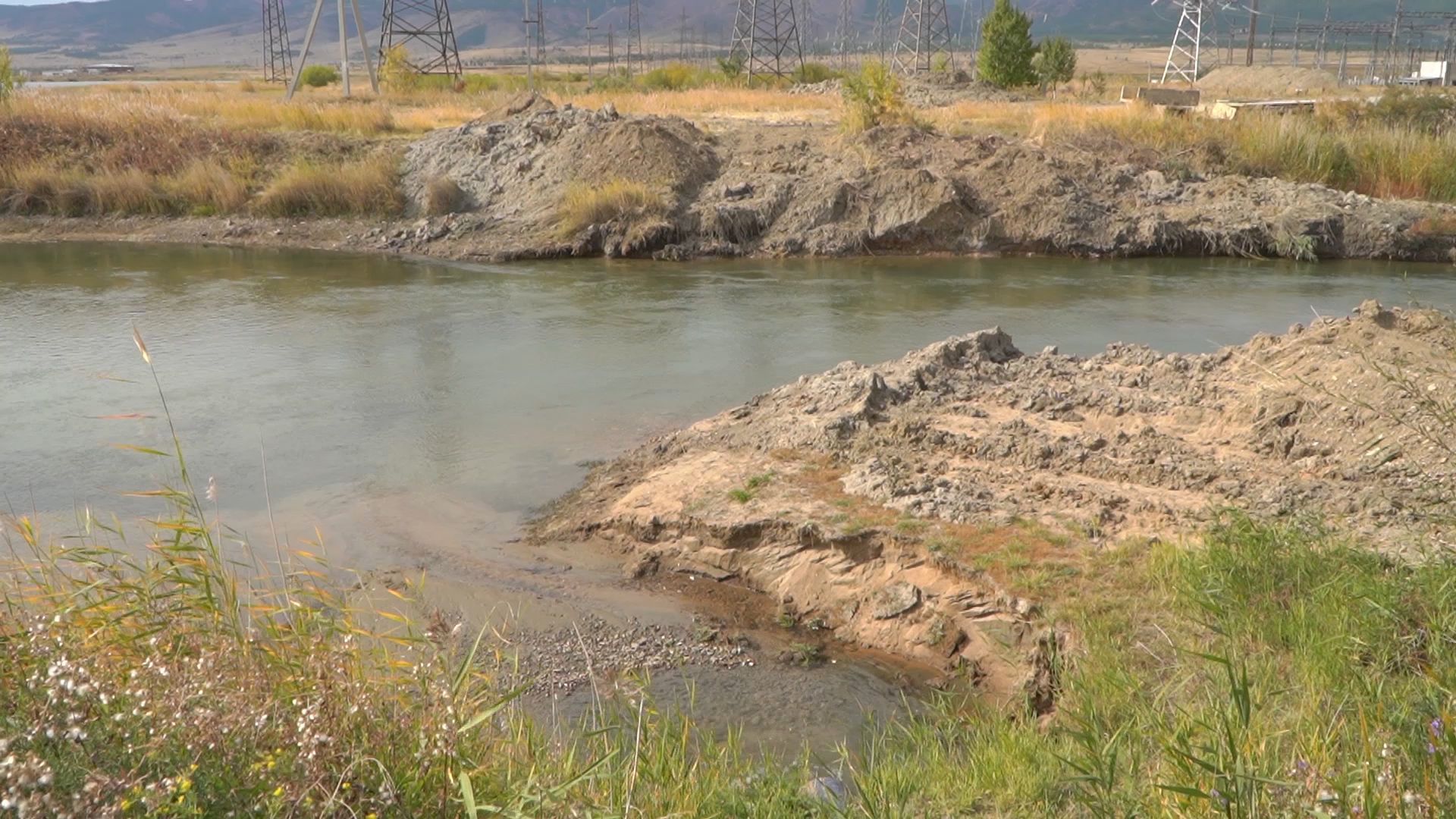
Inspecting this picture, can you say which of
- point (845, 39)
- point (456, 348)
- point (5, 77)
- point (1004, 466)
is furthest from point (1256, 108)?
point (845, 39)

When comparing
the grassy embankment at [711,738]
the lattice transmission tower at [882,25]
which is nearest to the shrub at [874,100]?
the lattice transmission tower at [882,25]

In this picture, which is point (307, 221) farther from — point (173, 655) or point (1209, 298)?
point (173, 655)

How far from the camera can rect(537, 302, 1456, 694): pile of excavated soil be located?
5988mm

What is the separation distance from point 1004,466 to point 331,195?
1488cm

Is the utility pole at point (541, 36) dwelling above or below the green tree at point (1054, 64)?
above

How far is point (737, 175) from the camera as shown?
18.5m

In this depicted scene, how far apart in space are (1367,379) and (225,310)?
11.4m

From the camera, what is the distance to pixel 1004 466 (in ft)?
23.8

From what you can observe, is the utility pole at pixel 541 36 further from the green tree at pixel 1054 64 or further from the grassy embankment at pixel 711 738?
the grassy embankment at pixel 711 738

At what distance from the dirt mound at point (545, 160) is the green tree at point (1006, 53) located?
17327 millimetres

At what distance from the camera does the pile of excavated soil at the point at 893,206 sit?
16.2m

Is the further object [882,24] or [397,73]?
[882,24]

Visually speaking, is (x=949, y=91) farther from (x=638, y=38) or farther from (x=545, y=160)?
(x=638, y=38)

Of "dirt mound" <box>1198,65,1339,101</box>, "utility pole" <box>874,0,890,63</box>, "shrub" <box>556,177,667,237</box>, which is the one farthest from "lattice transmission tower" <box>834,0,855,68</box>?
"shrub" <box>556,177,667,237</box>
